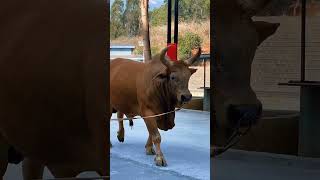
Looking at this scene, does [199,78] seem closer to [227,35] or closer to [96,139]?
[227,35]

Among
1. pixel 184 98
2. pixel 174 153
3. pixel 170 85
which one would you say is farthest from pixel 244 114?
pixel 174 153

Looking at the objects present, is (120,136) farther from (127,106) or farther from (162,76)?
(162,76)

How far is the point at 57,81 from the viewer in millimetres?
1407

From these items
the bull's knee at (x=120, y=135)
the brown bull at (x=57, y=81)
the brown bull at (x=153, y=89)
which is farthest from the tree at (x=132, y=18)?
the bull's knee at (x=120, y=135)

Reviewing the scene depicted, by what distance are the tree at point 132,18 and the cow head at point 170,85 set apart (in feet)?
3.22

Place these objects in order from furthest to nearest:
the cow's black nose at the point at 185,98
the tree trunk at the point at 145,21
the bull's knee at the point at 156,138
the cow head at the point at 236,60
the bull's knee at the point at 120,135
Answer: the bull's knee at the point at 120,135, the bull's knee at the point at 156,138, the cow's black nose at the point at 185,98, the tree trunk at the point at 145,21, the cow head at the point at 236,60

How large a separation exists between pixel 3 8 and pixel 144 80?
311 cm

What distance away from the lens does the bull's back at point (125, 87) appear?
4.70 m

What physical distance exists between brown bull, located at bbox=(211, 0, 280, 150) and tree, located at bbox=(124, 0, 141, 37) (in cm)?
87

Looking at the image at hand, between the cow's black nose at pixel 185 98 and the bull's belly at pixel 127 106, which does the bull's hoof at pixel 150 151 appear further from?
the cow's black nose at pixel 185 98

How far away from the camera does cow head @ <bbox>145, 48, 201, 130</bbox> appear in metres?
3.97

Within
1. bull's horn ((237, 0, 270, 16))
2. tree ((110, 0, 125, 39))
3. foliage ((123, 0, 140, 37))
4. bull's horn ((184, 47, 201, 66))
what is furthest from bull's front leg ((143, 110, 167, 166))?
bull's horn ((237, 0, 270, 16))

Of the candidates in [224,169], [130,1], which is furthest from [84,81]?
[130,1]

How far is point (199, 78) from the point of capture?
13.3 feet
